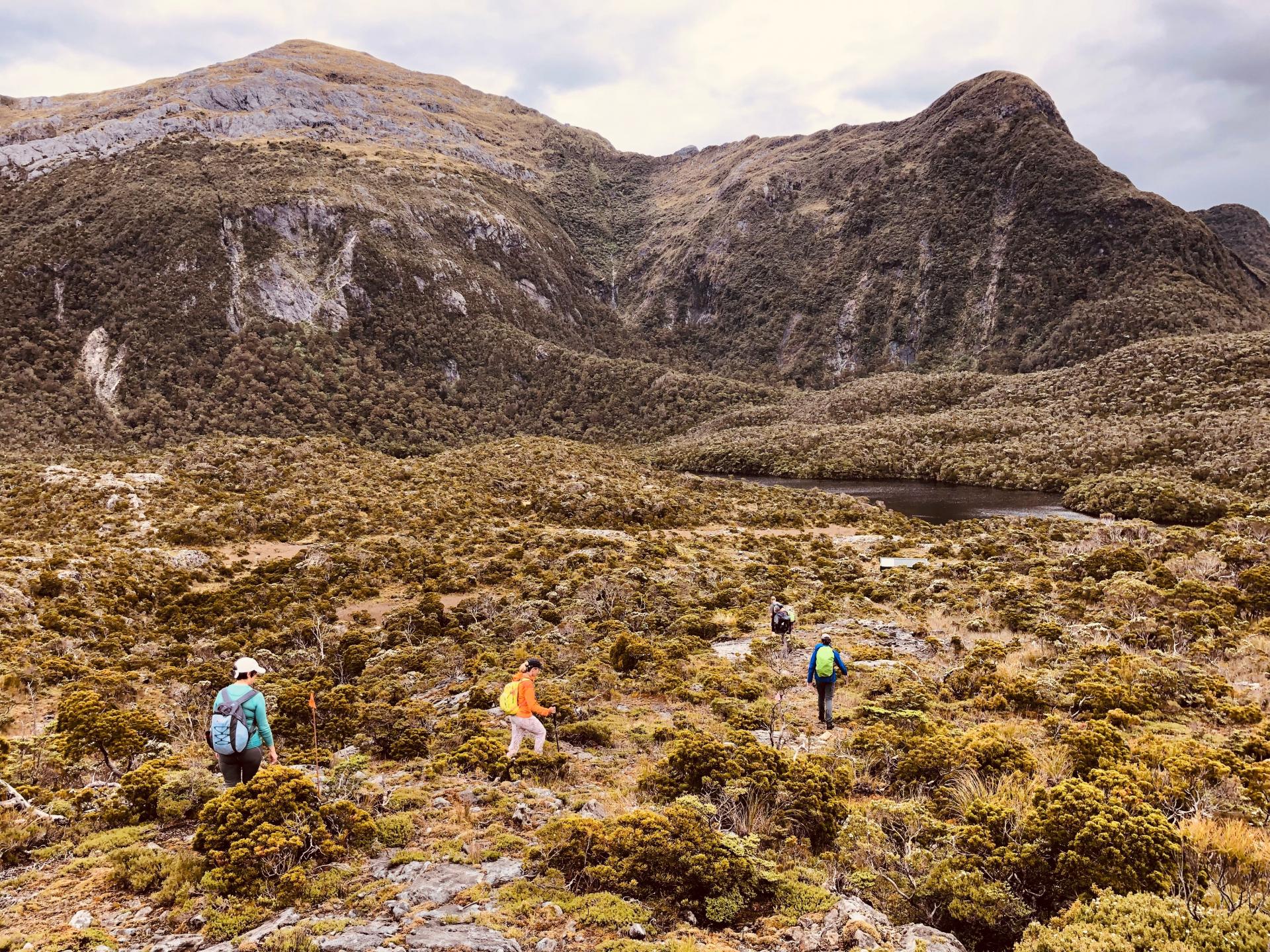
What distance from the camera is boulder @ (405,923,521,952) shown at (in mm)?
6508

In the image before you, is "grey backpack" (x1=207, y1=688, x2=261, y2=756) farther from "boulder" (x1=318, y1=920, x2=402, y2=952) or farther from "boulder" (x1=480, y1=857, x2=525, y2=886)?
"boulder" (x1=480, y1=857, x2=525, y2=886)

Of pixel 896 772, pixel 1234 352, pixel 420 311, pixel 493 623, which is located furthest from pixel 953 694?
pixel 420 311

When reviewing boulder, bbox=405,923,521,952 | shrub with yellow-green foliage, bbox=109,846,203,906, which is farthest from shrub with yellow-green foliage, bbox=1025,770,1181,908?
shrub with yellow-green foliage, bbox=109,846,203,906

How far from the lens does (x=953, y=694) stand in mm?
16328

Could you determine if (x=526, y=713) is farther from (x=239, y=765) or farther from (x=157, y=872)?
(x=157, y=872)

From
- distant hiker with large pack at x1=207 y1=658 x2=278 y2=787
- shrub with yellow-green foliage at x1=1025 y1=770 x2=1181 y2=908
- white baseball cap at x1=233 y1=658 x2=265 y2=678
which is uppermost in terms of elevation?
white baseball cap at x1=233 y1=658 x2=265 y2=678

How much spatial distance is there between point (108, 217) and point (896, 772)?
176039 mm

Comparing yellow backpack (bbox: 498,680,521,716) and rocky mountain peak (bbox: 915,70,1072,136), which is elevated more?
rocky mountain peak (bbox: 915,70,1072,136)

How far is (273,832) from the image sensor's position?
806cm

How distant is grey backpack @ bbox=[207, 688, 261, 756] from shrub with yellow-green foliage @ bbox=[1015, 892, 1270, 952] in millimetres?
10603

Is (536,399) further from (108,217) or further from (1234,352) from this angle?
(1234,352)

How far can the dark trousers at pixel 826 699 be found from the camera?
47.3ft

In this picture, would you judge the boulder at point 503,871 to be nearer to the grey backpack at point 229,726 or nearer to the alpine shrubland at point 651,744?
the alpine shrubland at point 651,744

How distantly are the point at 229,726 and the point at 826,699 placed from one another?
476 inches
